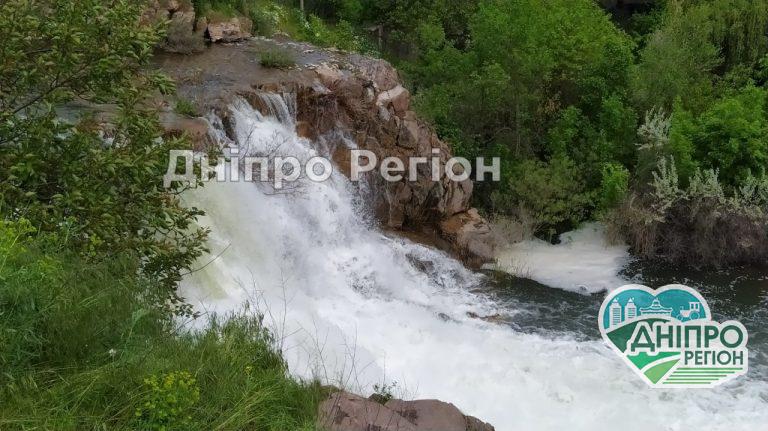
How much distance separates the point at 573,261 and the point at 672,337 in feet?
11.9

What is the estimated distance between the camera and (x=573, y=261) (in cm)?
1209

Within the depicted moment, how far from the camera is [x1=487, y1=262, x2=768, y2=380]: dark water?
9164mm

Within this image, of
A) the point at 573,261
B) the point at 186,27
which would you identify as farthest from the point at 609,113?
the point at 186,27

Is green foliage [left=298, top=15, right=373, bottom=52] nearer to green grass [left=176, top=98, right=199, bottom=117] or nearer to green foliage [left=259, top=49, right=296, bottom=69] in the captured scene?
green foliage [left=259, top=49, right=296, bottom=69]

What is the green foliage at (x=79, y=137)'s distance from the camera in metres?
4.34

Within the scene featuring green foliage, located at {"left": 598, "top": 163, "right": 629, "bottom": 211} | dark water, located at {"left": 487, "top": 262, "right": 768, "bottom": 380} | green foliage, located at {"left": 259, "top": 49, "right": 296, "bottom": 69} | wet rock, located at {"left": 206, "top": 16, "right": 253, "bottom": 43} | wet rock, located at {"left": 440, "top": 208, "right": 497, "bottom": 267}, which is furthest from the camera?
wet rock, located at {"left": 206, "top": 16, "right": 253, "bottom": 43}

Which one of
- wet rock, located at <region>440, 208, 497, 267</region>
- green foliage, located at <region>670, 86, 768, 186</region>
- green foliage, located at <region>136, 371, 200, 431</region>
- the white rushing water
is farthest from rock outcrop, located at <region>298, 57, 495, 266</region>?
green foliage, located at <region>136, 371, 200, 431</region>

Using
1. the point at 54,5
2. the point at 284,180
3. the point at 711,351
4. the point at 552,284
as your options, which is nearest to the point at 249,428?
the point at 54,5

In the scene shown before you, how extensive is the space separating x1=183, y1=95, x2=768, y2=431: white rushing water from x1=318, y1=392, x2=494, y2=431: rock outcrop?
64cm

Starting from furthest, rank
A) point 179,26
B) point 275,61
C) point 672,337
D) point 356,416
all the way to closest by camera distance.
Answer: point 179,26, point 275,61, point 672,337, point 356,416

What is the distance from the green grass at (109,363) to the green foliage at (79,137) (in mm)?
299

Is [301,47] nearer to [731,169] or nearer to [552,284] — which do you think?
[552,284]

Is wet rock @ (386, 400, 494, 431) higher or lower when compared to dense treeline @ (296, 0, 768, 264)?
lower

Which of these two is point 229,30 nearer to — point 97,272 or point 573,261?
point 573,261
